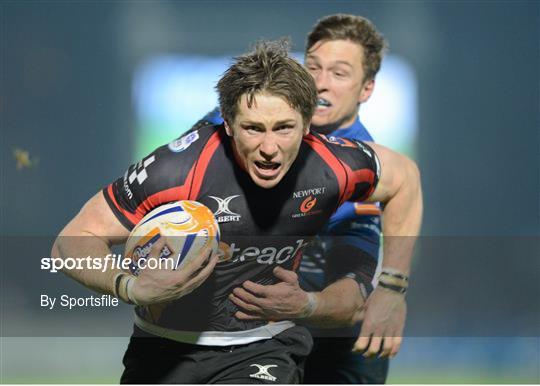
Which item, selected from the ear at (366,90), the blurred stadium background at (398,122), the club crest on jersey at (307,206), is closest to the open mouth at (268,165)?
the club crest on jersey at (307,206)

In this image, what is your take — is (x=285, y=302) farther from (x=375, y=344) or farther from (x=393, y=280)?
(x=393, y=280)

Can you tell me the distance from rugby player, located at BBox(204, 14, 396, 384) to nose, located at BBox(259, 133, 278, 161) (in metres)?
0.92

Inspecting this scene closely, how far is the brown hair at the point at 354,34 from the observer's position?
5016mm

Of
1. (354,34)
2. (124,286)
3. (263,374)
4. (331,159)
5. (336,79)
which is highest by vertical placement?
(354,34)

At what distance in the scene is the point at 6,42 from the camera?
18.5 feet

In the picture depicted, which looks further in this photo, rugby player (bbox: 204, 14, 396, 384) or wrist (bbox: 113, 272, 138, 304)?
rugby player (bbox: 204, 14, 396, 384)

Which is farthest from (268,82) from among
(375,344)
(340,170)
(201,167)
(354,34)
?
(354,34)

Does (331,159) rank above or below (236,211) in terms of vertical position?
above

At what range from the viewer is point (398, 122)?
6039 millimetres

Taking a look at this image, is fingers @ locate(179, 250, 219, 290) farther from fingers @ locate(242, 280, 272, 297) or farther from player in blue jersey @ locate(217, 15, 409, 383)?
player in blue jersey @ locate(217, 15, 409, 383)

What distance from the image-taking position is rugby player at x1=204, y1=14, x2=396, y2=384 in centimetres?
439

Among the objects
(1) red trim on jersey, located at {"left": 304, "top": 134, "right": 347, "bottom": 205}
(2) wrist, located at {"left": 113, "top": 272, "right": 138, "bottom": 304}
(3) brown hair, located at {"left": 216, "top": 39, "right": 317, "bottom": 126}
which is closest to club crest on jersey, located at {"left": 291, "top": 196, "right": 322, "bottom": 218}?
(1) red trim on jersey, located at {"left": 304, "top": 134, "right": 347, "bottom": 205}

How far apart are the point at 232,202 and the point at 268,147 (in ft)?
1.04

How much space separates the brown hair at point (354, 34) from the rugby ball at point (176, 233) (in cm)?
195
